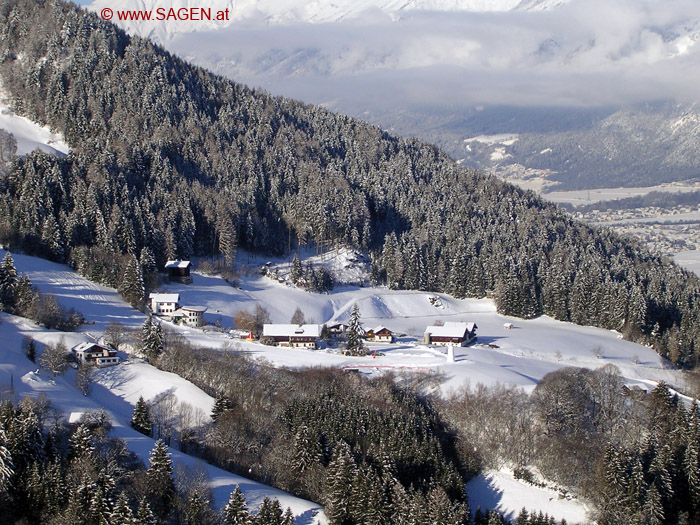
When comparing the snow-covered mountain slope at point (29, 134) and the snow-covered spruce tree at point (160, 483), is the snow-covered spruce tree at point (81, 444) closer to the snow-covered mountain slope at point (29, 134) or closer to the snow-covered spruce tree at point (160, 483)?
the snow-covered spruce tree at point (160, 483)

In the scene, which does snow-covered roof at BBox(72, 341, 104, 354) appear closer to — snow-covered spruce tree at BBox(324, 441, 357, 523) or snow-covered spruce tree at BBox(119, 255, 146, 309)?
snow-covered spruce tree at BBox(119, 255, 146, 309)

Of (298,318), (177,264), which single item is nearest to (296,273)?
(298,318)

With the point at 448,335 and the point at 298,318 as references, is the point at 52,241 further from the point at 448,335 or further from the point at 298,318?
the point at 448,335

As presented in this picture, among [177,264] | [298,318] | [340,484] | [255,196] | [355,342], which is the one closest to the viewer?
[340,484]

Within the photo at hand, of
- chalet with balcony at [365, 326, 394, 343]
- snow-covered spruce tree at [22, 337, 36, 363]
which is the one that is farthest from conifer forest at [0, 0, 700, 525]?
chalet with balcony at [365, 326, 394, 343]

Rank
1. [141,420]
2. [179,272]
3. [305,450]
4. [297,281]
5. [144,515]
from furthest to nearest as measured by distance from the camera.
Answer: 1. [297,281]
2. [179,272]
3. [141,420]
4. [305,450]
5. [144,515]

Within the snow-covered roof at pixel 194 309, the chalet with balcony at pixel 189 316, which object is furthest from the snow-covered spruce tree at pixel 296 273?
the chalet with balcony at pixel 189 316

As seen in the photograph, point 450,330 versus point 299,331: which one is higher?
point 450,330
